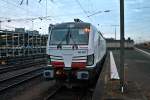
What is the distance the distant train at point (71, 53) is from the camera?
1053 cm

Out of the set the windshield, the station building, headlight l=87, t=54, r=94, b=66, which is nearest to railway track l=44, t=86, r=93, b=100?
headlight l=87, t=54, r=94, b=66

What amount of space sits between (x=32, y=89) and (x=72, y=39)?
2678 millimetres

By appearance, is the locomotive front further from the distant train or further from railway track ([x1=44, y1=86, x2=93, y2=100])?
railway track ([x1=44, y1=86, x2=93, y2=100])

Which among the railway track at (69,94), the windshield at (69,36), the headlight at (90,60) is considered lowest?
the railway track at (69,94)

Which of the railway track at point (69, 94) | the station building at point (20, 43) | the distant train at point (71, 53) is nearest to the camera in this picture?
the railway track at point (69, 94)

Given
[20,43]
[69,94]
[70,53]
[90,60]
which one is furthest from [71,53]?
[20,43]

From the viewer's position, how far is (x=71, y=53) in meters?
10.8

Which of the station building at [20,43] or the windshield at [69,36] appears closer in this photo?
the windshield at [69,36]

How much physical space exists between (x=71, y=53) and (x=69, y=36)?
81 cm

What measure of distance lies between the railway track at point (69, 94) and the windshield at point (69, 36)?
193 cm

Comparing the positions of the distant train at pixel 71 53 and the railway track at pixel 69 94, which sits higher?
the distant train at pixel 71 53

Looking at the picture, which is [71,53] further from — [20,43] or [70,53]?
[20,43]

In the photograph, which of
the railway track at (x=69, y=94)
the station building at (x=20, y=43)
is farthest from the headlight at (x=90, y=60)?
the station building at (x=20, y=43)

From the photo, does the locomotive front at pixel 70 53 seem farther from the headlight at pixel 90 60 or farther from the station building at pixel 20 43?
the station building at pixel 20 43
